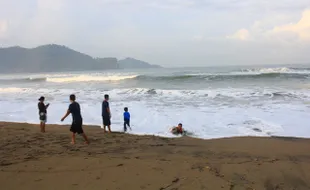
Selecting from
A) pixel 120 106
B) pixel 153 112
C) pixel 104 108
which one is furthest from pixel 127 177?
pixel 120 106

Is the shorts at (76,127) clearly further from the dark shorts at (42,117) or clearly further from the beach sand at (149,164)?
the dark shorts at (42,117)

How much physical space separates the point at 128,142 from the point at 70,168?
273cm

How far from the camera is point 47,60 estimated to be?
13375 centimetres

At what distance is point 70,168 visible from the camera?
4.90 metres

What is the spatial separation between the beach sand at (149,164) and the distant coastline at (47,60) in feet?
416

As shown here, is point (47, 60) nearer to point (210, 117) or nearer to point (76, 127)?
point (210, 117)

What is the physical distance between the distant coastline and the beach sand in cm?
12679

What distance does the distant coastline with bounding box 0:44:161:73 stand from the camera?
12775 centimetres

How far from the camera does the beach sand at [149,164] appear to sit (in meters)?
4.39

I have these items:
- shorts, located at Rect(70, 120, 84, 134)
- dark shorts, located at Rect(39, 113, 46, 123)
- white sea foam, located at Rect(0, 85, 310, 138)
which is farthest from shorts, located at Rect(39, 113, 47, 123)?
shorts, located at Rect(70, 120, 84, 134)

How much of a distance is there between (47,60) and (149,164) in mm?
138556

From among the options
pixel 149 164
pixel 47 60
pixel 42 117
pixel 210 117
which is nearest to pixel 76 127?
pixel 42 117

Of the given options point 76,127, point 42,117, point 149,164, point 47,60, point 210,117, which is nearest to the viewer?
point 149,164

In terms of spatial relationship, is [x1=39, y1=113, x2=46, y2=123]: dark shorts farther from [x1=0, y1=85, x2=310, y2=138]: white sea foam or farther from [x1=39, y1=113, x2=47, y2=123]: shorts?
[x1=0, y1=85, x2=310, y2=138]: white sea foam
